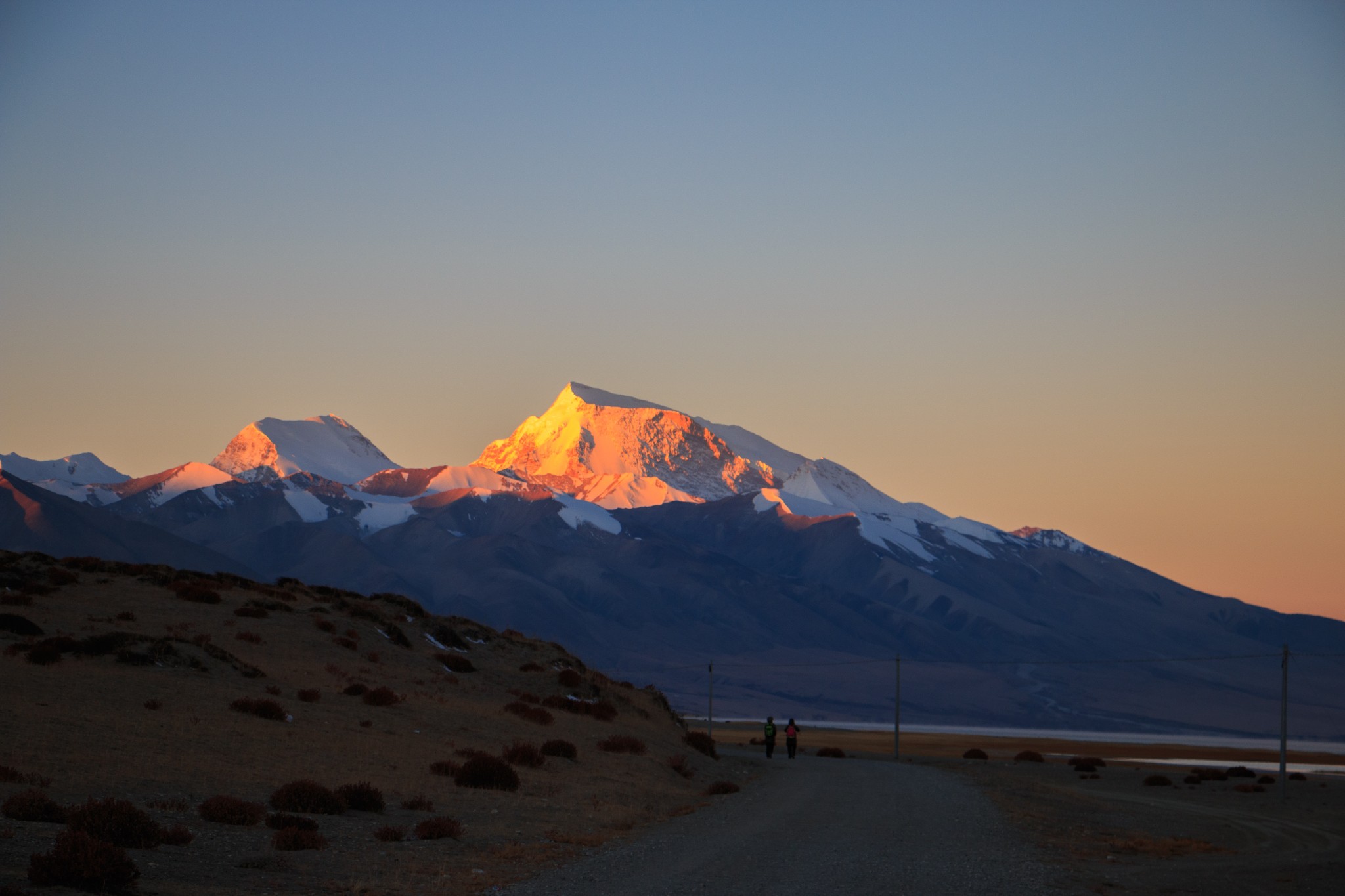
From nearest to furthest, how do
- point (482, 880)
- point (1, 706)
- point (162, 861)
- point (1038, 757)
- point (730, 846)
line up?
point (162, 861), point (482, 880), point (730, 846), point (1, 706), point (1038, 757)

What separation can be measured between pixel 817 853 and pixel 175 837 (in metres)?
9.32

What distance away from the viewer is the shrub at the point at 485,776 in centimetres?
2583

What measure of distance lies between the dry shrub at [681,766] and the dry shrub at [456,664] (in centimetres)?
1090

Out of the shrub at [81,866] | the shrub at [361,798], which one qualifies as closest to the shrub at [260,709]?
the shrub at [361,798]

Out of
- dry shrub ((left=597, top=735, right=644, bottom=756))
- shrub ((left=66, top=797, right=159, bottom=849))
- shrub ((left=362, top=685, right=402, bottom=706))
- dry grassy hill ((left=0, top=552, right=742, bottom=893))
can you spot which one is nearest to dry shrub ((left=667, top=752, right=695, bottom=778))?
dry grassy hill ((left=0, top=552, right=742, bottom=893))

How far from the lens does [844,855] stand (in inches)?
761

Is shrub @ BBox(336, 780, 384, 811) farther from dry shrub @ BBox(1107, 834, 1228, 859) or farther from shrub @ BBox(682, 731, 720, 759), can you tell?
shrub @ BBox(682, 731, 720, 759)

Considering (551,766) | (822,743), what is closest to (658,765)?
(551,766)

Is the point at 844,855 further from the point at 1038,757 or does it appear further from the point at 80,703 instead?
the point at 1038,757

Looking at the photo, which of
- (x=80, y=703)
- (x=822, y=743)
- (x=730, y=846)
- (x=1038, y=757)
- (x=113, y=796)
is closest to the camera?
(x=113, y=796)

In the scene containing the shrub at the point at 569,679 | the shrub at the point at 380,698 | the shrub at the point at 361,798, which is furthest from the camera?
the shrub at the point at 569,679

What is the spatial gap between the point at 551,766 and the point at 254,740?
24.5 ft

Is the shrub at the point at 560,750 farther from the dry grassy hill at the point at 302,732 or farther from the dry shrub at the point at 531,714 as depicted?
the dry shrub at the point at 531,714

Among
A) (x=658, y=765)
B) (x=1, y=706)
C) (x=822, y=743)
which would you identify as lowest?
(x=822, y=743)
